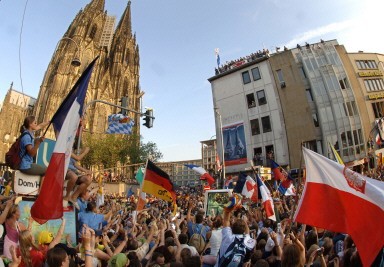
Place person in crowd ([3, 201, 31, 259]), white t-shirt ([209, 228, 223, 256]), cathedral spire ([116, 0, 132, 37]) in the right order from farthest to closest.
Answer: cathedral spire ([116, 0, 132, 37]), white t-shirt ([209, 228, 223, 256]), person in crowd ([3, 201, 31, 259])

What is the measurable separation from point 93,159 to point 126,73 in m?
30.5

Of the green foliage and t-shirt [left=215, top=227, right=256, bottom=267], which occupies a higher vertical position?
the green foliage

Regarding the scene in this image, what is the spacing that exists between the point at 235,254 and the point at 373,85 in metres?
37.5

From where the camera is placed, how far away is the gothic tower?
205 ft

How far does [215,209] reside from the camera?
13.2m

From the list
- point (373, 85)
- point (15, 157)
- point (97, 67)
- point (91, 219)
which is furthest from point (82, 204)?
point (97, 67)

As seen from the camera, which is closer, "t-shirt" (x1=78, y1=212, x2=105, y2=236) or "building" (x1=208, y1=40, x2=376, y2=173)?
"t-shirt" (x1=78, y1=212, x2=105, y2=236)

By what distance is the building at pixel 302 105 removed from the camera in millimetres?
32688

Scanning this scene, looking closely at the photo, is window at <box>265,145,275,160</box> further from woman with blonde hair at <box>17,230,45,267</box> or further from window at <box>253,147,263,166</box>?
woman with blonde hair at <box>17,230,45,267</box>

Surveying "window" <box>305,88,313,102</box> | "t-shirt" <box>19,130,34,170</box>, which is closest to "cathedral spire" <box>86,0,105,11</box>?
"window" <box>305,88,313,102</box>

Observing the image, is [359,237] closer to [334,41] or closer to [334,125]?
[334,125]

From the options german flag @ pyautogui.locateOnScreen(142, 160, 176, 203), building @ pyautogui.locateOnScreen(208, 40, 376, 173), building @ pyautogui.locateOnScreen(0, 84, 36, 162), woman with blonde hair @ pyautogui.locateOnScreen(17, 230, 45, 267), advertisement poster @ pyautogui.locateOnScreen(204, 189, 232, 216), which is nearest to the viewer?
woman with blonde hair @ pyautogui.locateOnScreen(17, 230, 45, 267)

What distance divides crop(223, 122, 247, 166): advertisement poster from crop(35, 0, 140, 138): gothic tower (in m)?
32.7

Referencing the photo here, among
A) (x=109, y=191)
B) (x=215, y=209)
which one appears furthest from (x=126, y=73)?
(x=215, y=209)
